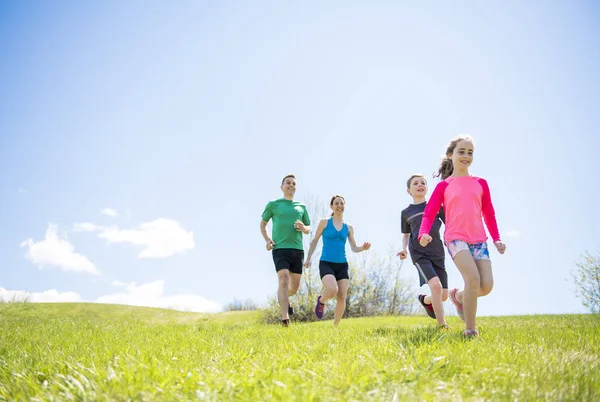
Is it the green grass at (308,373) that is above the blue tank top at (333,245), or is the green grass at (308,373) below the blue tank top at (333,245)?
below

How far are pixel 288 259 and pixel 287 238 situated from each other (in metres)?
0.40

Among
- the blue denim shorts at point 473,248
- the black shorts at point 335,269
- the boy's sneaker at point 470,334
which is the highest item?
the blue denim shorts at point 473,248

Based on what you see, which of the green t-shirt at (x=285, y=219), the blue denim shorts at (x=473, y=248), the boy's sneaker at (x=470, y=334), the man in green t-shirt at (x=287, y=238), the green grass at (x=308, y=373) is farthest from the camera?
the green t-shirt at (x=285, y=219)

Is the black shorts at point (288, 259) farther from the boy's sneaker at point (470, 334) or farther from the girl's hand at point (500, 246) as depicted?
the boy's sneaker at point (470, 334)

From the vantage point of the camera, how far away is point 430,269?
261 inches

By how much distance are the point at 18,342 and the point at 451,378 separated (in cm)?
464

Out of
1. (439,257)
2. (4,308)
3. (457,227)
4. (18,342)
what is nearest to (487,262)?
(457,227)

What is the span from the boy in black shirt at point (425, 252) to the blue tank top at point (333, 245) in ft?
4.01

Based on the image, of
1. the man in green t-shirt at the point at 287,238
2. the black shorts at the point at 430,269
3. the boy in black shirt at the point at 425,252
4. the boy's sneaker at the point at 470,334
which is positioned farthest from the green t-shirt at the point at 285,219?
the boy's sneaker at the point at 470,334

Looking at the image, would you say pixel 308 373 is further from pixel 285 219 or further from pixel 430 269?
pixel 285 219

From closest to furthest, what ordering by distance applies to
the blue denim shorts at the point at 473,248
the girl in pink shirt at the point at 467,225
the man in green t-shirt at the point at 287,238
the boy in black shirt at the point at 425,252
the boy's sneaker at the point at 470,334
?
the boy's sneaker at the point at 470,334, the girl in pink shirt at the point at 467,225, the blue denim shorts at the point at 473,248, the boy in black shirt at the point at 425,252, the man in green t-shirt at the point at 287,238

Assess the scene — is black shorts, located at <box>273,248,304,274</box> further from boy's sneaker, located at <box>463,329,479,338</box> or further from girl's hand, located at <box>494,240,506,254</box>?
boy's sneaker, located at <box>463,329,479,338</box>

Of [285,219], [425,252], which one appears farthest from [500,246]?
[285,219]

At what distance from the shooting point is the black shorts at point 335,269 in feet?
25.9
